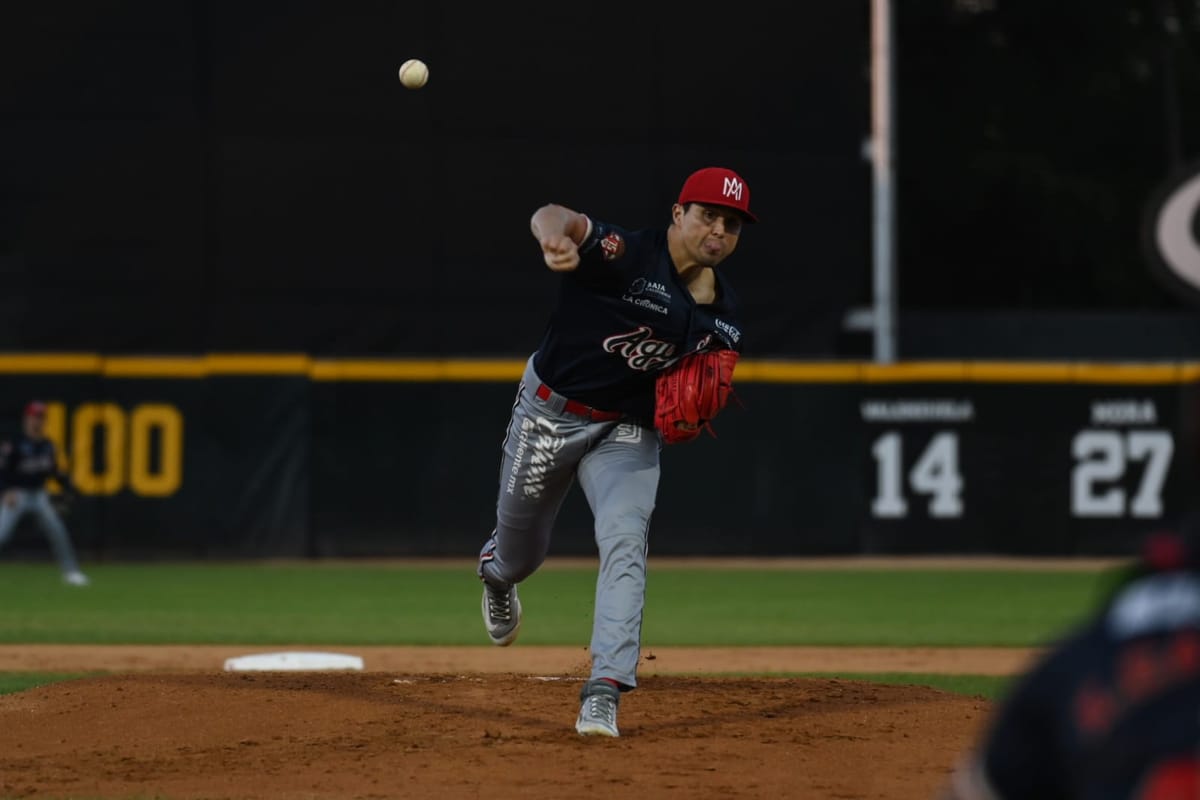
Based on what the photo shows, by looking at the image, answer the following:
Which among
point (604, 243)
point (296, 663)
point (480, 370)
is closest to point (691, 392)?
point (604, 243)

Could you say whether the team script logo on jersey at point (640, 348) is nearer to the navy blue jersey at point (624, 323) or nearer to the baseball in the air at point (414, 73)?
the navy blue jersey at point (624, 323)

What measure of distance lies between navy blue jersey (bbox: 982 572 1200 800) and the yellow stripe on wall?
13.4 meters

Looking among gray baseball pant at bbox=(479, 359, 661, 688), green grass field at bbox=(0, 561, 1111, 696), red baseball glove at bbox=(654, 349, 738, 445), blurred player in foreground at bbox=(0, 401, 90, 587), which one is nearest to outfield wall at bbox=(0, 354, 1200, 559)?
green grass field at bbox=(0, 561, 1111, 696)

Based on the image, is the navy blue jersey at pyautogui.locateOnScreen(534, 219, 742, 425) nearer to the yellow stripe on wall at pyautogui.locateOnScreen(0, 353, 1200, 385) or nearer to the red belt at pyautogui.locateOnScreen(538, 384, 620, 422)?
the red belt at pyautogui.locateOnScreen(538, 384, 620, 422)

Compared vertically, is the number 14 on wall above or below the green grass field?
above

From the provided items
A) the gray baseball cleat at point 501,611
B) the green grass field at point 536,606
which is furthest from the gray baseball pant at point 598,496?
the green grass field at point 536,606

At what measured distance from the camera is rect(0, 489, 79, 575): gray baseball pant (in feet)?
42.7

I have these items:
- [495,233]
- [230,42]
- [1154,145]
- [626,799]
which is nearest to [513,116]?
[495,233]

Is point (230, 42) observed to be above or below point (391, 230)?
above

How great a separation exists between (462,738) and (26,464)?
9.00 meters

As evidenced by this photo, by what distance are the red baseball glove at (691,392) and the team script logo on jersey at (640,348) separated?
5 cm

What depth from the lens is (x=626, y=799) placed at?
4410 mm

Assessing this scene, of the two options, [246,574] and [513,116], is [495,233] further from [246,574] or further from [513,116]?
[246,574]

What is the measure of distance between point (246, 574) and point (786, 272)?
5.38m
